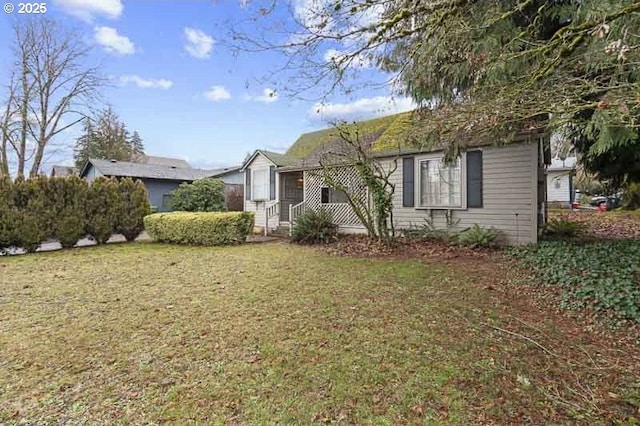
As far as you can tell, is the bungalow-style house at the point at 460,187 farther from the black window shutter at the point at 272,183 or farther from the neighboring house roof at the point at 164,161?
the neighboring house roof at the point at 164,161

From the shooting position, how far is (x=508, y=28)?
4598 millimetres

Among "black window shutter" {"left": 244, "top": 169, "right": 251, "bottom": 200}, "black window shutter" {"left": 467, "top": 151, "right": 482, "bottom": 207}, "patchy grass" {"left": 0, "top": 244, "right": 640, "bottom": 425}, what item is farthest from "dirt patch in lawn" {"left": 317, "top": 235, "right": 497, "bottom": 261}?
"black window shutter" {"left": 244, "top": 169, "right": 251, "bottom": 200}

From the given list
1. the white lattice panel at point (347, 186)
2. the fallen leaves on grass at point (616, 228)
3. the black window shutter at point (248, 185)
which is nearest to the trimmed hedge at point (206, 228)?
the white lattice panel at point (347, 186)

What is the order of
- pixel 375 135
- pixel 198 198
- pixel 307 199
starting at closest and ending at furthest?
pixel 375 135 → pixel 307 199 → pixel 198 198

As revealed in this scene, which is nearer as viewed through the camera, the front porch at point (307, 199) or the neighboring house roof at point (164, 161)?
the front porch at point (307, 199)

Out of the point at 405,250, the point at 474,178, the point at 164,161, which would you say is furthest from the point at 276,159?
the point at 164,161

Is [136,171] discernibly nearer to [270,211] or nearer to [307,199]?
[270,211]

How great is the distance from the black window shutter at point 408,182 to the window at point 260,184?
6.43 metres

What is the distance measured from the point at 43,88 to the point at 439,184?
73.1ft

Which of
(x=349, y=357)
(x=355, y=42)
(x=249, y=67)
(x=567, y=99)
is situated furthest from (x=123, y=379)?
(x=567, y=99)

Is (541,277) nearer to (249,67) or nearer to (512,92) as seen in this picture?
(512,92)

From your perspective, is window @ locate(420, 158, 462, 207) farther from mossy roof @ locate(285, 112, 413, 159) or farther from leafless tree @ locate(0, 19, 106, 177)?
leafless tree @ locate(0, 19, 106, 177)

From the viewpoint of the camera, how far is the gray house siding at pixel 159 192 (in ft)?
70.9

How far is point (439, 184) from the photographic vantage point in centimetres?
927
